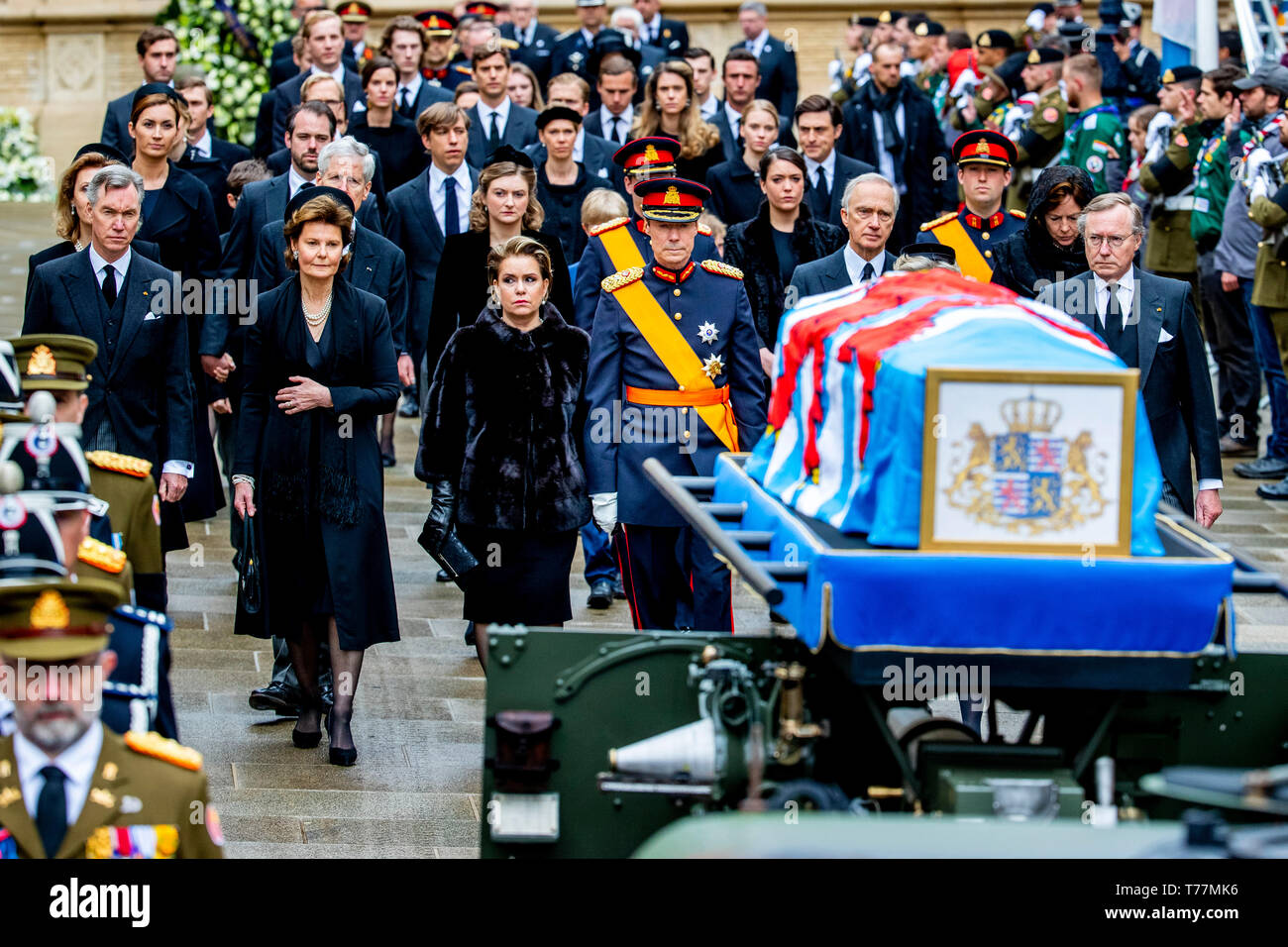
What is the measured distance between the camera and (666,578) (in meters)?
7.86

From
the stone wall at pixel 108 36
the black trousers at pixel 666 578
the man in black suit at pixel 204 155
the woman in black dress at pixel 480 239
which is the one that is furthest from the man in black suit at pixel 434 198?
the stone wall at pixel 108 36

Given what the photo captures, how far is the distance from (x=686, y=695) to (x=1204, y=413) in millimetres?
3011

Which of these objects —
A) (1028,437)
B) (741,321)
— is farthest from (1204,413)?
(1028,437)

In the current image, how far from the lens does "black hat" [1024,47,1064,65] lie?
14750 mm

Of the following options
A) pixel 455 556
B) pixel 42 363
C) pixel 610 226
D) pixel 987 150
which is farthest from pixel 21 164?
pixel 42 363

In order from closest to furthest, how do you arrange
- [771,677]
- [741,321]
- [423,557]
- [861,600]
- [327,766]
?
[861,600], [771,677], [327,766], [741,321], [423,557]

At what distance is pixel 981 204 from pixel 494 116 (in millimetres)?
4455

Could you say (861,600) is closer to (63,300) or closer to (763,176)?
(63,300)

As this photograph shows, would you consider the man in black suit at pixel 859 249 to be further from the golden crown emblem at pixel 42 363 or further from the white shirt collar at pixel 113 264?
the golden crown emblem at pixel 42 363

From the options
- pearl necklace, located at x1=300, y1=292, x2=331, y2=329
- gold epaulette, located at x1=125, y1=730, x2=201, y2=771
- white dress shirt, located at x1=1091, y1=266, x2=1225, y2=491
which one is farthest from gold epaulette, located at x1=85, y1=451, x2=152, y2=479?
white dress shirt, located at x1=1091, y1=266, x2=1225, y2=491

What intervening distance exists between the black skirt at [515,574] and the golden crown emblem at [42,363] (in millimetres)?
1958

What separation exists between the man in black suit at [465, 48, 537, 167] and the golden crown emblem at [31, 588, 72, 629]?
8310mm

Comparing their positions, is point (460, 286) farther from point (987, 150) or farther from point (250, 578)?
Answer: point (987, 150)

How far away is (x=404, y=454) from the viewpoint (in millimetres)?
12711
